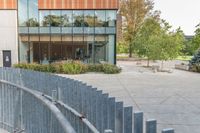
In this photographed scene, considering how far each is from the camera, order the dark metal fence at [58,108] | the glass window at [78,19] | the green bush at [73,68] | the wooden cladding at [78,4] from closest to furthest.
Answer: the dark metal fence at [58,108], the green bush at [73,68], the glass window at [78,19], the wooden cladding at [78,4]

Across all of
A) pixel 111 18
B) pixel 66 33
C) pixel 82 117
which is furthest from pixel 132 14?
pixel 82 117

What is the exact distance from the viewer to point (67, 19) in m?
31.2

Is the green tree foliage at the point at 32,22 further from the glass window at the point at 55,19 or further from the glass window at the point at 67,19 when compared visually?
the glass window at the point at 67,19

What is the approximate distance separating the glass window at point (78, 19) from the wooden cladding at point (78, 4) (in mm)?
655

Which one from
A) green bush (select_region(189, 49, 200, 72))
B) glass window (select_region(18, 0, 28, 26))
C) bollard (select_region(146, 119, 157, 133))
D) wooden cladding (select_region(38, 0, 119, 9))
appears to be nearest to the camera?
bollard (select_region(146, 119, 157, 133))

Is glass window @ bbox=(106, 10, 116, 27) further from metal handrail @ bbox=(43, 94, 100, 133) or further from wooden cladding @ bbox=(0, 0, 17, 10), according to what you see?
metal handrail @ bbox=(43, 94, 100, 133)

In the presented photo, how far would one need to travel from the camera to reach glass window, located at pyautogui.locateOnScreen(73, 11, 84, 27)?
3102cm

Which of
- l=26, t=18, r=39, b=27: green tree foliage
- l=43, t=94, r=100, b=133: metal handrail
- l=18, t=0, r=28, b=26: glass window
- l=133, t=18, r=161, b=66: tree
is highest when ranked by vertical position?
l=18, t=0, r=28, b=26: glass window

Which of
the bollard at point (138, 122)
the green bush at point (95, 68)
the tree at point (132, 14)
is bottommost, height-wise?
the green bush at point (95, 68)

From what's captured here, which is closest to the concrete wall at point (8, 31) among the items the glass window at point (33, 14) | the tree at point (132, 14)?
the glass window at point (33, 14)

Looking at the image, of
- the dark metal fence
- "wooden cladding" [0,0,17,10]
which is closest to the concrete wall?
"wooden cladding" [0,0,17,10]

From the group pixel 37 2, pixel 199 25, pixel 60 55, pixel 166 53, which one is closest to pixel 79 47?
pixel 60 55

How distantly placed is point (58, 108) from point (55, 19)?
27253 millimetres

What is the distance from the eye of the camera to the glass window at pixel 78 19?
3102 cm
